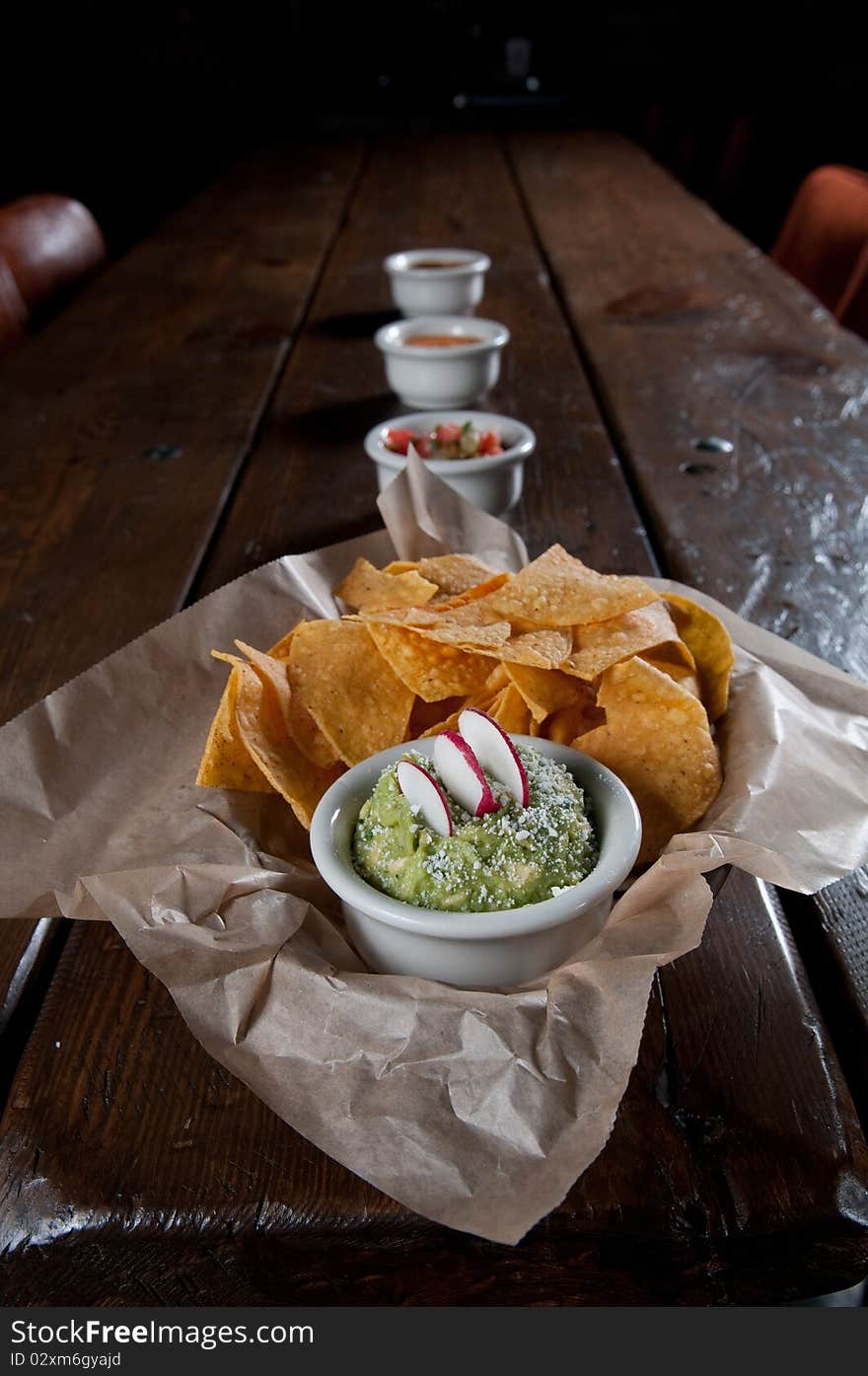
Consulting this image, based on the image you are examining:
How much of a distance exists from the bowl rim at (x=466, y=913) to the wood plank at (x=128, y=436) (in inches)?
8.8

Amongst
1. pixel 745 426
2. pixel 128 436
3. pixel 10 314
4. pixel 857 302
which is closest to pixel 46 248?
pixel 10 314

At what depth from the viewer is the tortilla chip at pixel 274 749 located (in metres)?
0.90

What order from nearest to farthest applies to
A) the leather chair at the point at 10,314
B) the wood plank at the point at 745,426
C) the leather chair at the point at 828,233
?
1. the wood plank at the point at 745,426
2. the leather chair at the point at 10,314
3. the leather chair at the point at 828,233

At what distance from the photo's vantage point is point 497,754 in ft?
2.61

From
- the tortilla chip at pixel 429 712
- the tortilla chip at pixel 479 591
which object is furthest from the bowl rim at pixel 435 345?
the tortilla chip at pixel 429 712

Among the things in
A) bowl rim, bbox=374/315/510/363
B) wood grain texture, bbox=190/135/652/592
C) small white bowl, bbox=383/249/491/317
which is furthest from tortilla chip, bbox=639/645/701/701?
small white bowl, bbox=383/249/491/317

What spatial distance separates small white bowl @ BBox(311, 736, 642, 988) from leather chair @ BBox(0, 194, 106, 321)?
2.64 metres

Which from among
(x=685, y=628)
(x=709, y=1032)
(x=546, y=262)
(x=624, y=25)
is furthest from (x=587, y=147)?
(x=709, y=1032)

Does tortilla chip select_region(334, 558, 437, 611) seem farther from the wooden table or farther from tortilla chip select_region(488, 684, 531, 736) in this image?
the wooden table

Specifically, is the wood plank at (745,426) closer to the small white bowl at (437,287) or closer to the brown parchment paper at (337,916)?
the brown parchment paper at (337,916)

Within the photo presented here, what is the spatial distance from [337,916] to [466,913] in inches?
5.9

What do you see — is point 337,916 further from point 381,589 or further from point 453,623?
point 381,589
